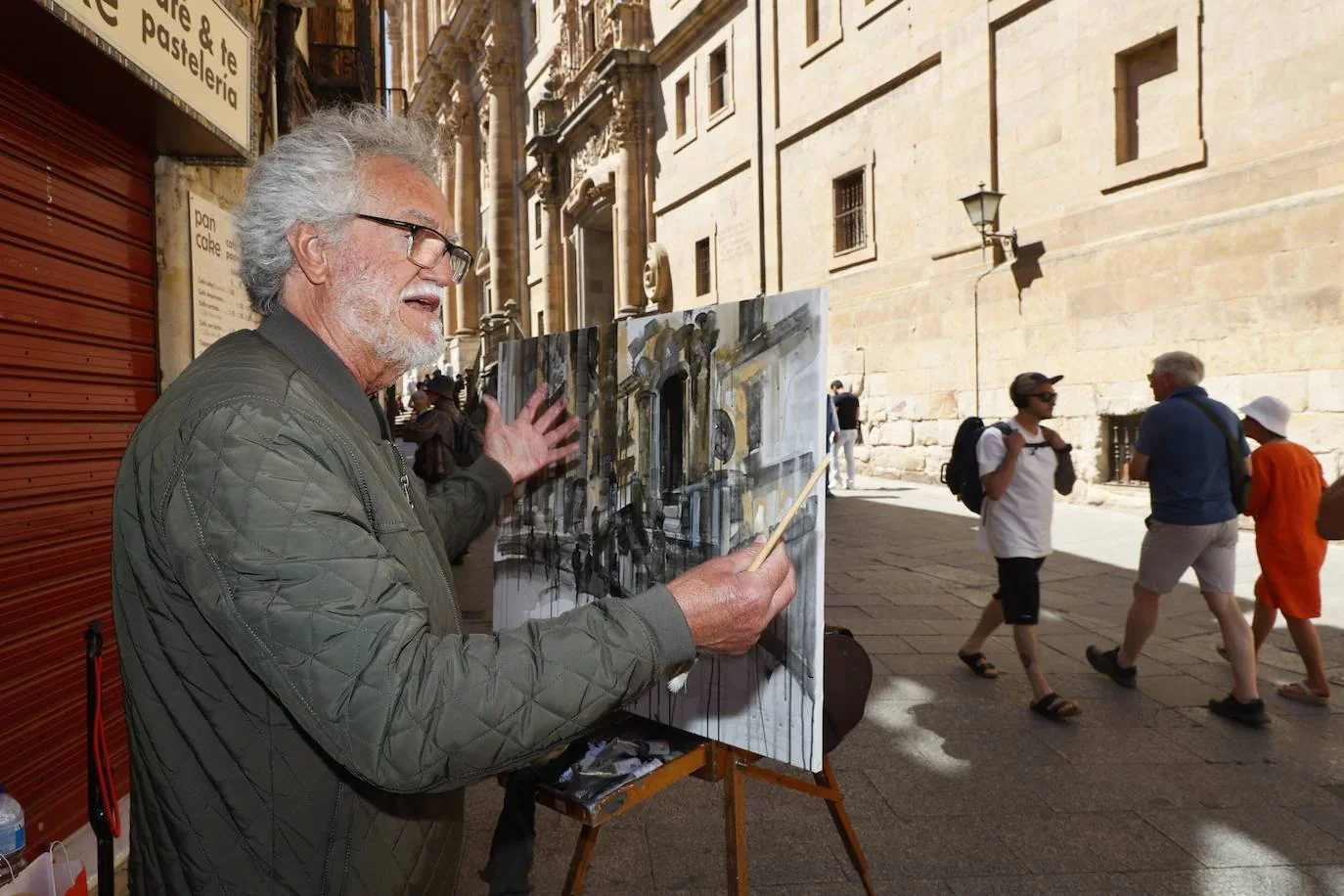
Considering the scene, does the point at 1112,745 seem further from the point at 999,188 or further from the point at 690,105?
the point at 690,105

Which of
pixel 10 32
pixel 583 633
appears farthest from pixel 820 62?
pixel 583 633

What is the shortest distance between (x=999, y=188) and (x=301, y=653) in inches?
496

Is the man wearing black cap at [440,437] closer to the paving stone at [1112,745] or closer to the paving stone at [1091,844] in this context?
the paving stone at [1112,745]

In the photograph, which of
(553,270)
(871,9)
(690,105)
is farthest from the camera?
(553,270)

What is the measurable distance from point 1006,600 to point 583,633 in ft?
12.9

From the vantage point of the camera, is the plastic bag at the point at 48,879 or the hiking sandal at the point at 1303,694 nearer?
the plastic bag at the point at 48,879

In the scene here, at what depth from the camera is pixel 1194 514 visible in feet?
14.5

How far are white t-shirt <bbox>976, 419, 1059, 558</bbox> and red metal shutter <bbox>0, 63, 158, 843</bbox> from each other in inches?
154

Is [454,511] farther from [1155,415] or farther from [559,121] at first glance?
[559,121]

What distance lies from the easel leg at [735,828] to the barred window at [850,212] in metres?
13.7

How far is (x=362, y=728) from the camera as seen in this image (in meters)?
1.04

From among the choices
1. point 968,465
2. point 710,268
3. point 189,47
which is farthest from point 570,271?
point 189,47

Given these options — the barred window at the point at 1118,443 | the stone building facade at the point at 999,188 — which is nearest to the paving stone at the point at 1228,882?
the stone building facade at the point at 999,188

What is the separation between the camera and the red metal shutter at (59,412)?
2740 mm
